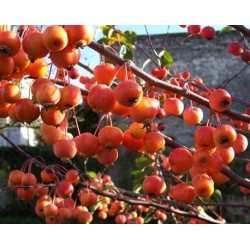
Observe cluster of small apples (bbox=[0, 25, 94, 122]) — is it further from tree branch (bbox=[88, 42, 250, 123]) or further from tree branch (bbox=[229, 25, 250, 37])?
tree branch (bbox=[229, 25, 250, 37])

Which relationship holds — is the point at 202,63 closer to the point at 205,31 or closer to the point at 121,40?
the point at 121,40

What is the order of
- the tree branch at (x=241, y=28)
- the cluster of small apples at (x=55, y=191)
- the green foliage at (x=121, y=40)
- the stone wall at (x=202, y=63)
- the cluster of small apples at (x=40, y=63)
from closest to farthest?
the cluster of small apples at (x=40, y=63), the tree branch at (x=241, y=28), the cluster of small apples at (x=55, y=191), the green foliage at (x=121, y=40), the stone wall at (x=202, y=63)

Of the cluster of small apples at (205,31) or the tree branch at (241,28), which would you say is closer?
the tree branch at (241,28)

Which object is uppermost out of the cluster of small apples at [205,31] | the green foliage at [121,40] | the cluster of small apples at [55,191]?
the cluster of small apples at [205,31]

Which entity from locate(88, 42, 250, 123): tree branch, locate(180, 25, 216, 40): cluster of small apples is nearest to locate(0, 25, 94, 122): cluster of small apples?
locate(88, 42, 250, 123): tree branch

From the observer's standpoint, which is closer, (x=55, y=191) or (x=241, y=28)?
(x=241, y=28)

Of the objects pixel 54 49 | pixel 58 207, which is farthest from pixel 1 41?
pixel 58 207

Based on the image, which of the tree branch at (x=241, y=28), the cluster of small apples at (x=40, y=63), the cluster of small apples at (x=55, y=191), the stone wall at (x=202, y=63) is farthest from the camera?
the stone wall at (x=202, y=63)

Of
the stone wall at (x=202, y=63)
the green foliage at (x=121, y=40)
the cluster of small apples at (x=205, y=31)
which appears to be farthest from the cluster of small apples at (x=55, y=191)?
the stone wall at (x=202, y=63)

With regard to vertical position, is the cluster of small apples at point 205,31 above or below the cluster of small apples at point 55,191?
above

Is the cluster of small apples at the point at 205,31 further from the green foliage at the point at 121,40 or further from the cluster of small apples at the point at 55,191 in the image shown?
the cluster of small apples at the point at 55,191

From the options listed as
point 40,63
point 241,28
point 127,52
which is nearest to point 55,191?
point 127,52
